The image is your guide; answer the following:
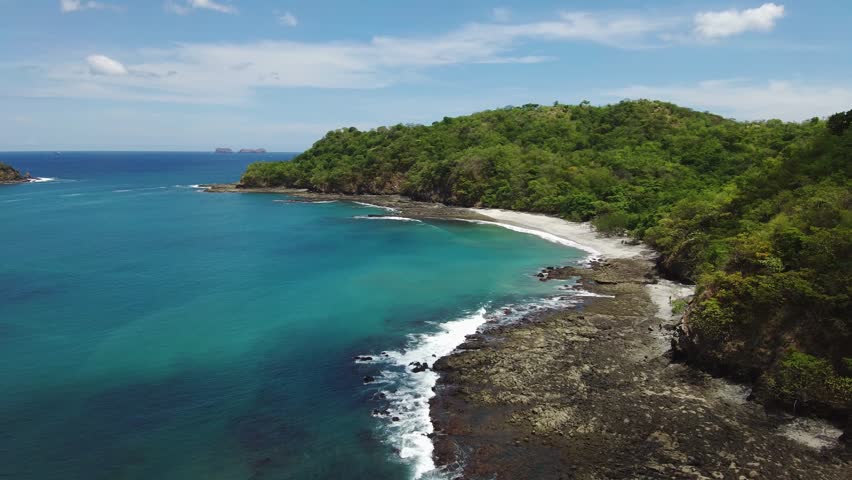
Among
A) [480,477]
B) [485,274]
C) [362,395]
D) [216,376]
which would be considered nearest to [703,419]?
[480,477]

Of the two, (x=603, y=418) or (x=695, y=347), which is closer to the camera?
(x=603, y=418)

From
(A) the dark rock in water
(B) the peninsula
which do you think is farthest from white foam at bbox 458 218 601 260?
(A) the dark rock in water

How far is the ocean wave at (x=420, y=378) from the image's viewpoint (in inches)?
978

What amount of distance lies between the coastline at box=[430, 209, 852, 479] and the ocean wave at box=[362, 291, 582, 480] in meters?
0.79

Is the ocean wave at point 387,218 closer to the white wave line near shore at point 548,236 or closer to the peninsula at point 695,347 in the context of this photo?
the white wave line near shore at point 548,236

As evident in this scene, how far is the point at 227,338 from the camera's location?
38.4 m

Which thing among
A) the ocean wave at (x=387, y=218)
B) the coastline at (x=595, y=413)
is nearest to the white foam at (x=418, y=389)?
the coastline at (x=595, y=413)

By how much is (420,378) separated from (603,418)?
10.6 m

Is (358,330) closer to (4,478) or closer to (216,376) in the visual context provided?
(216,376)

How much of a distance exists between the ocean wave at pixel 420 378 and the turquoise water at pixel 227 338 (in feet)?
0.60

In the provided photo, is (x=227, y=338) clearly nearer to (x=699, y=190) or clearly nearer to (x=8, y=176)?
(x=699, y=190)

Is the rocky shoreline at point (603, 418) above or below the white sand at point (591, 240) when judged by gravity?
below

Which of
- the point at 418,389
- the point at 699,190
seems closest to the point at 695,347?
the point at 418,389

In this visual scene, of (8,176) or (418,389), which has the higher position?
(8,176)
